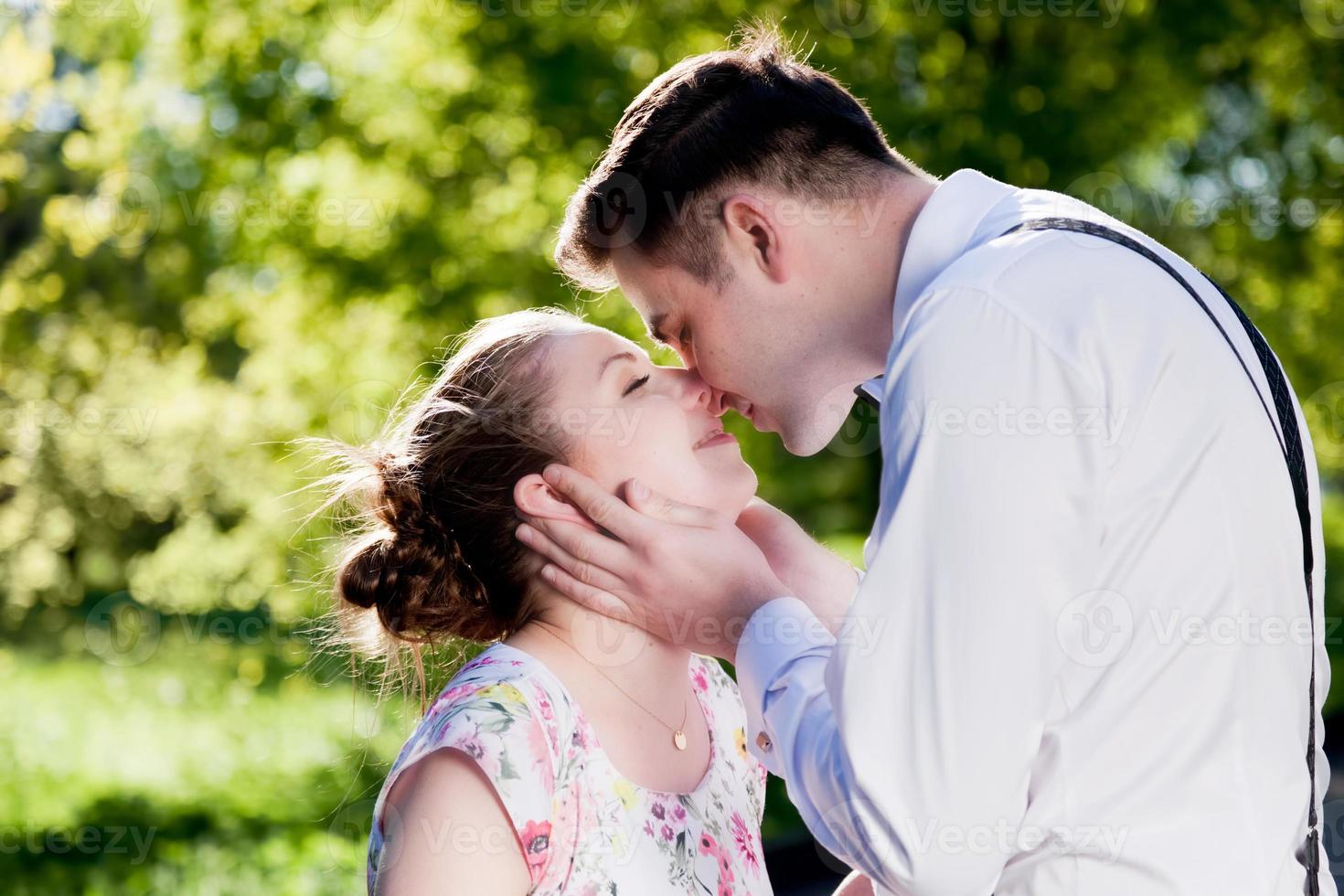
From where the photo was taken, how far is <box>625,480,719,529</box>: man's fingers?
226 cm

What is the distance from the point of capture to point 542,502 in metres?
2.45

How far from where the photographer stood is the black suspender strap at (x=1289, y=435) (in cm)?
175

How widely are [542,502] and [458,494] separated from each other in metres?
0.22

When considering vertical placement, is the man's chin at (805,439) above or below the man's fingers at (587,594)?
above

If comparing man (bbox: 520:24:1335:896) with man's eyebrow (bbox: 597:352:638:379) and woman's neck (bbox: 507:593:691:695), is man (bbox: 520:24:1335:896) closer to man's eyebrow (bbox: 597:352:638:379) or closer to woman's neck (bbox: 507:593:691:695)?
woman's neck (bbox: 507:593:691:695)

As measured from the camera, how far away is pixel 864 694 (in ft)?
5.22

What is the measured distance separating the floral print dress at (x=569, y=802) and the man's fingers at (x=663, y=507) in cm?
34

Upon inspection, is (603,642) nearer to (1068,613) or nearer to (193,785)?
(1068,613)

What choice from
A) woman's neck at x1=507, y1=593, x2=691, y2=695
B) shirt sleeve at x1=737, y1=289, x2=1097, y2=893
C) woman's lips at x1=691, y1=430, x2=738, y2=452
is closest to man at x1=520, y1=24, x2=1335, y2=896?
shirt sleeve at x1=737, y1=289, x2=1097, y2=893

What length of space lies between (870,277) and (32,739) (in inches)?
329

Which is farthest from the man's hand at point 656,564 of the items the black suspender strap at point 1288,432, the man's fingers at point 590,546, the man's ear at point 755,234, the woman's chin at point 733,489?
the black suspender strap at point 1288,432

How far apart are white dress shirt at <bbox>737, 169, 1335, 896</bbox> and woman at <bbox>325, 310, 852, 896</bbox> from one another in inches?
23.0

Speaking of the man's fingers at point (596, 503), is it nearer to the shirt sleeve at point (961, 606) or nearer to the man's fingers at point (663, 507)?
the man's fingers at point (663, 507)

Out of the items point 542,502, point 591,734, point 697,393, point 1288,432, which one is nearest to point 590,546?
point 542,502
